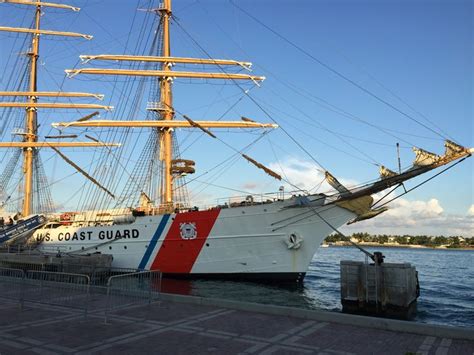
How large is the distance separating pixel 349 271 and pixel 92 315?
9088mm

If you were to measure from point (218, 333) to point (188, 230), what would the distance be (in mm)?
13421

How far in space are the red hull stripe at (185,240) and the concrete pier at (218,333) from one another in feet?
35.1

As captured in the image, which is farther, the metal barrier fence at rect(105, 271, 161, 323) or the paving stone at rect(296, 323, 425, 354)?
the metal barrier fence at rect(105, 271, 161, 323)

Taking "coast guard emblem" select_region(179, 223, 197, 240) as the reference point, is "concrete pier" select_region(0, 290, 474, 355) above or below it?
below

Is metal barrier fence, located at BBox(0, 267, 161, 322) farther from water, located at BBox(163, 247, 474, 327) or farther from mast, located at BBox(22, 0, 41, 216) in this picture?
mast, located at BBox(22, 0, 41, 216)

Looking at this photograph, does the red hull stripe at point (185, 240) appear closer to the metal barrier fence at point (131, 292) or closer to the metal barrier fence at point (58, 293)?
the metal barrier fence at point (58, 293)

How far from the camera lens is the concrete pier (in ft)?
22.3

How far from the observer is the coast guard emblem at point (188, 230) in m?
20.9

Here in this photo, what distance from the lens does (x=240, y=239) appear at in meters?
20.3

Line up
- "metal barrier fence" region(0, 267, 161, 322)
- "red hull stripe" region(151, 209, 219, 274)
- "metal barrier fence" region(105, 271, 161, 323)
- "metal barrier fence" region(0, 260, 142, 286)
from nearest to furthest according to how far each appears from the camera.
→ "metal barrier fence" region(0, 267, 161, 322) < "metal barrier fence" region(105, 271, 161, 323) < "metal barrier fence" region(0, 260, 142, 286) < "red hull stripe" region(151, 209, 219, 274)

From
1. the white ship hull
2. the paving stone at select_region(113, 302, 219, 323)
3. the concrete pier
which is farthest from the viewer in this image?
the white ship hull

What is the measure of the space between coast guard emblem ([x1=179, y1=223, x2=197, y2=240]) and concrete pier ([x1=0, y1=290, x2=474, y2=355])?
429 inches

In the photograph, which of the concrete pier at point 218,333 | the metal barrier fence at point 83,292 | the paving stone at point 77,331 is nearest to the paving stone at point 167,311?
the concrete pier at point 218,333

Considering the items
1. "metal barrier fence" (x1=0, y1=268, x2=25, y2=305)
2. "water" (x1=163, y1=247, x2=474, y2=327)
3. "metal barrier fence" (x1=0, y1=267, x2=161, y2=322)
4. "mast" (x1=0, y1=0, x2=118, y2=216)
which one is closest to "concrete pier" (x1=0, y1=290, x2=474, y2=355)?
"metal barrier fence" (x1=0, y1=267, x2=161, y2=322)
